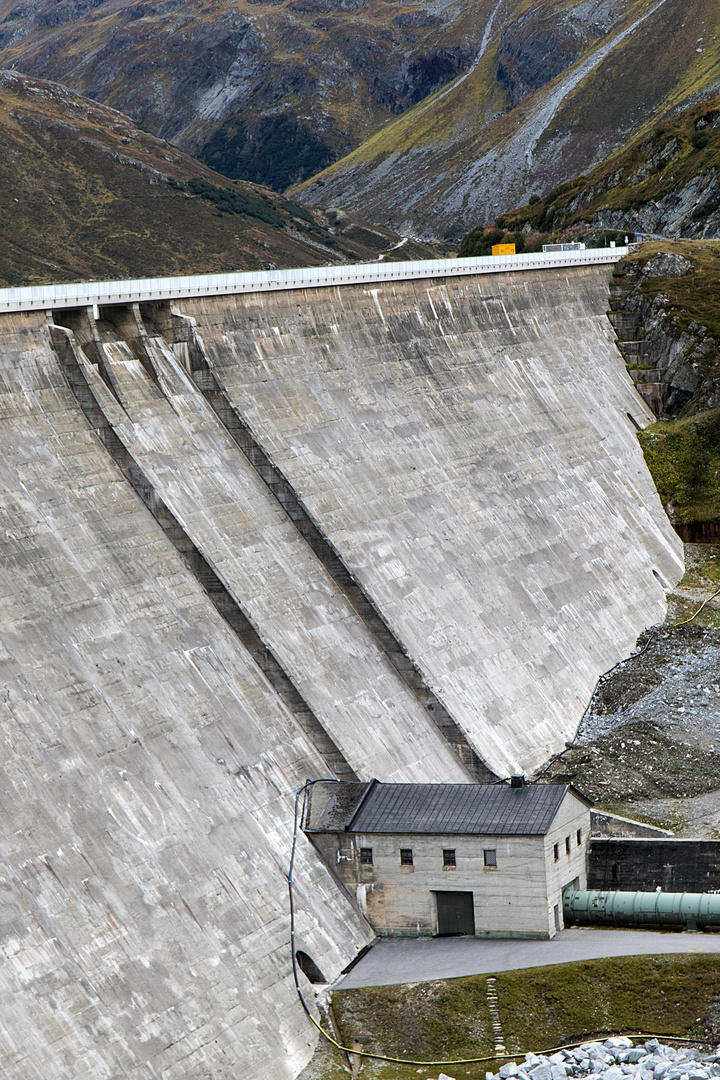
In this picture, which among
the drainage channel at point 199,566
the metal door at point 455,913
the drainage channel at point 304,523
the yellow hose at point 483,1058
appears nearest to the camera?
the yellow hose at point 483,1058

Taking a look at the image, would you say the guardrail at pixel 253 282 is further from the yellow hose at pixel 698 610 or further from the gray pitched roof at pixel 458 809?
the yellow hose at pixel 698 610

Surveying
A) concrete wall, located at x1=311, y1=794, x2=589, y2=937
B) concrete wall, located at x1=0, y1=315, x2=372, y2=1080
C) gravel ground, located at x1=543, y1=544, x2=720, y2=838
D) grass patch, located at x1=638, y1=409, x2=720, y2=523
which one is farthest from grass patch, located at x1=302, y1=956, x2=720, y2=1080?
grass patch, located at x1=638, y1=409, x2=720, y2=523

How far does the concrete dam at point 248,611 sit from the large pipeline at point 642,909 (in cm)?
638

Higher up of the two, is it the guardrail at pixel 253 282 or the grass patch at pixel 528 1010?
the guardrail at pixel 253 282

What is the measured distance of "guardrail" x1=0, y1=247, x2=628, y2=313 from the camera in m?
44.7

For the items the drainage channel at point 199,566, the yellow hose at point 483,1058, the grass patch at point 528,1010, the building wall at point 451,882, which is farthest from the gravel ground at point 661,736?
the yellow hose at point 483,1058

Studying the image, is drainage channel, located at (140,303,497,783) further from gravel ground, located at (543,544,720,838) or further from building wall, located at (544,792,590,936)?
building wall, located at (544,792,590,936)

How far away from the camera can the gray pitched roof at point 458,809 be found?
121 ft

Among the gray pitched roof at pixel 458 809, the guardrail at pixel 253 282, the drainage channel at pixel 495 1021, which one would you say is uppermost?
the guardrail at pixel 253 282

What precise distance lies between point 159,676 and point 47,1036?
Answer: 38.6 ft

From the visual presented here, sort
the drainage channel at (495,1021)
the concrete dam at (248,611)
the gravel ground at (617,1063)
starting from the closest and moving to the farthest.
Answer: the gravel ground at (617,1063) < the drainage channel at (495,1021) < the concrete dam at (248,611)

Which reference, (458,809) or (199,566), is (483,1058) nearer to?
(458,809)

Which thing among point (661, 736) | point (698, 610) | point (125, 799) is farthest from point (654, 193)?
point (125, 799)

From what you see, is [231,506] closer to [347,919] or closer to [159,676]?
[159,676]
